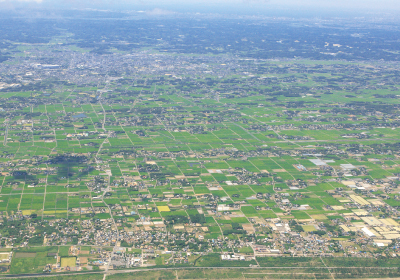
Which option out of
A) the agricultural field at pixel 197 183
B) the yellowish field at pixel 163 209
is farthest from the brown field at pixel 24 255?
the yellowish field at pixel 163 209

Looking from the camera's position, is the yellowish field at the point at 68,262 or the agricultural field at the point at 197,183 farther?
the agricultural field at the point at 197,183

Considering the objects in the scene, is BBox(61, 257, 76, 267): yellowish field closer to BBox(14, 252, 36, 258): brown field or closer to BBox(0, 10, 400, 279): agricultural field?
BBox(0, 10, 400, 279): agricultural field

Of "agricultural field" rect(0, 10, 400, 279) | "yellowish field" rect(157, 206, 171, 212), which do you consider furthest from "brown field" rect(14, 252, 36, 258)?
"yellowish field" rect(157, 206, 171, 212)

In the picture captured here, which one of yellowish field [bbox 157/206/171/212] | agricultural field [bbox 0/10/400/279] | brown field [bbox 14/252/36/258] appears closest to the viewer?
brown field [bbox 14/252/36/258]

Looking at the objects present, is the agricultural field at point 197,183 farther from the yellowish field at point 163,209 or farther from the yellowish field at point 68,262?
the yellowish field at point 163,209

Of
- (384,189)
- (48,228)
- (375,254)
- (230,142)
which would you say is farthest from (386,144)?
(48,228)

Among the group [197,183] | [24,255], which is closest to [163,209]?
[197,183]

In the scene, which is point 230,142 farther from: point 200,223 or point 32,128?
point 32,128

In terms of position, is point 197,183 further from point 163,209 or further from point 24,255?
point 24,255
